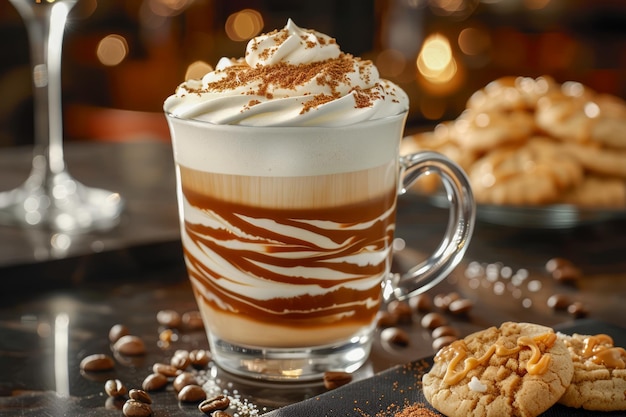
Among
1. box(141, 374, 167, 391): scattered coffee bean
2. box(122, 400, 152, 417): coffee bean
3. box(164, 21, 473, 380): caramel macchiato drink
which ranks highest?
box(164, 21, 473, 380): caramel macchiato drink

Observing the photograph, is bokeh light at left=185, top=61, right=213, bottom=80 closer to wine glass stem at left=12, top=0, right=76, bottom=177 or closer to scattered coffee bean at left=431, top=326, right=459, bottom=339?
wine glass stem at left=12, top=0, right=76, bottom=177

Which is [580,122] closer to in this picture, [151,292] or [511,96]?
[511,96]

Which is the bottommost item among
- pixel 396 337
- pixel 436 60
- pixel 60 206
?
pixel 436 60

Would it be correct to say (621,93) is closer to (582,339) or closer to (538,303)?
(538,303)

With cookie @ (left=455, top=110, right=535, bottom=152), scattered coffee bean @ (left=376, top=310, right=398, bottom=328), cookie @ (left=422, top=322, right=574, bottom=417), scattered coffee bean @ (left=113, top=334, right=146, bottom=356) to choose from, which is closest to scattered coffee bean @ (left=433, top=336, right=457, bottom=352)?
scattered coffee bean @ (left=376, top=310, right=398, bottom=328)

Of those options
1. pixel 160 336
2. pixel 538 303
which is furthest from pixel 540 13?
pixel 160 336

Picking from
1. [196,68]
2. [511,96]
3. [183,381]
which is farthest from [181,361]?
[196,68]
